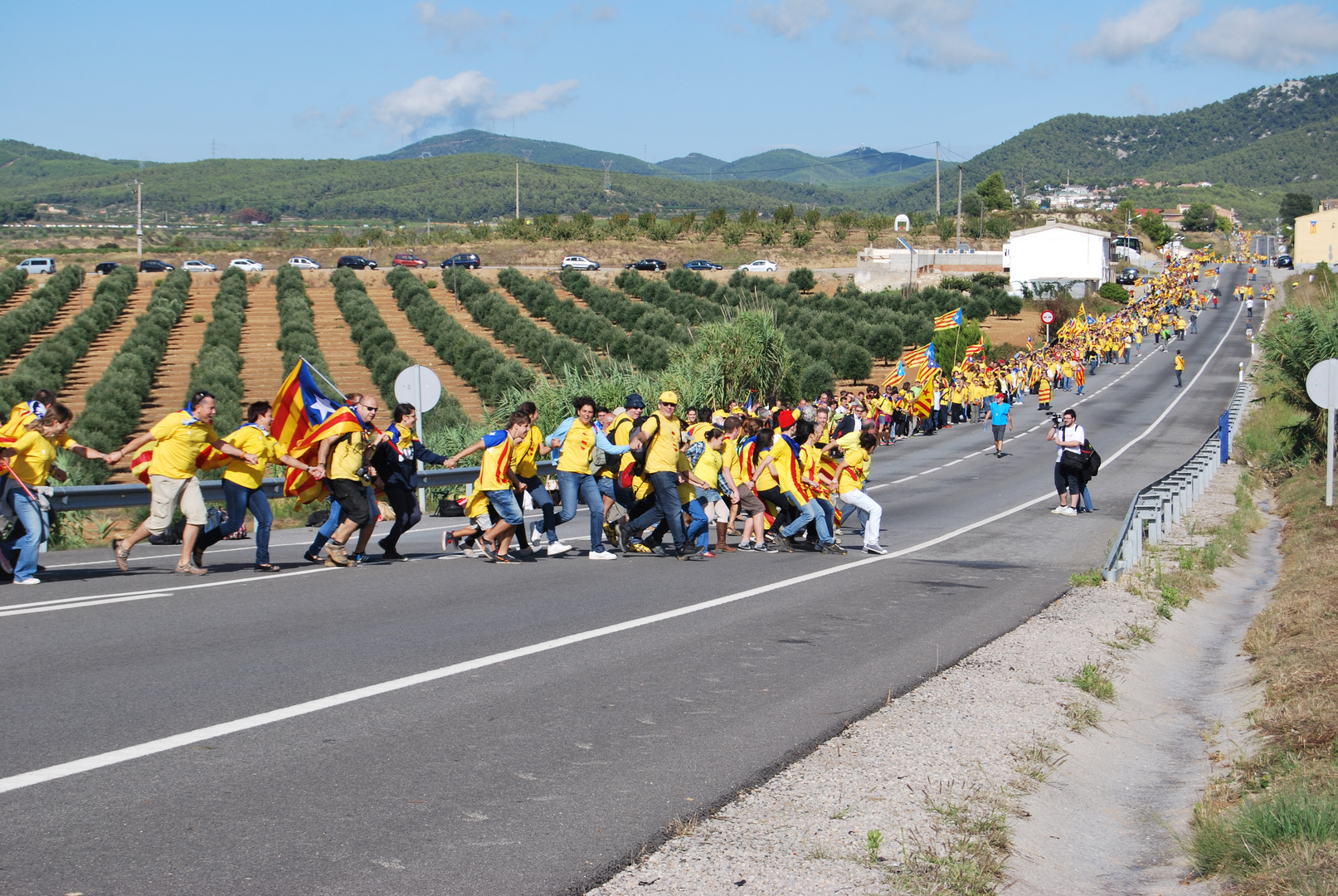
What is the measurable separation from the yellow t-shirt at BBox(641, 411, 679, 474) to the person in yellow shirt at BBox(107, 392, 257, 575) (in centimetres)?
399

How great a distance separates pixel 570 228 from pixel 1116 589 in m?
98.1

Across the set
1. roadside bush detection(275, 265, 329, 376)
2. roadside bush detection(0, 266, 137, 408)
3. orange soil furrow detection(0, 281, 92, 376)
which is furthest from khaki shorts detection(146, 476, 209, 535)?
orange soil furrow detection(0, 281, 92, 376)

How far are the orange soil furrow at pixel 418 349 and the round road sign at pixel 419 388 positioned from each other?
17645 mm

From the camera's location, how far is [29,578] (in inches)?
407

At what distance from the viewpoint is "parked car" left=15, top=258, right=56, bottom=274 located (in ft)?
235

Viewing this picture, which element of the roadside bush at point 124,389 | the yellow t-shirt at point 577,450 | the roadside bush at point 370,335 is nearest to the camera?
the yellow t-shirt at point 577,450

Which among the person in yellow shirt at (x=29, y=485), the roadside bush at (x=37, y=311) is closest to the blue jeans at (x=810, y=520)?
the person in yellow shirt at (x=29, y=485)

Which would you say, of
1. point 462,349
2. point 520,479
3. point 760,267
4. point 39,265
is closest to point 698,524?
point 520,479

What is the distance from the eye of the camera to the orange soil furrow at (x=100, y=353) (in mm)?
41078

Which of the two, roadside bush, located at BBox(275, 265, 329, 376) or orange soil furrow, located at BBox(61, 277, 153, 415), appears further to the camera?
roadside bush, located at BBox(275, 265, 329, 376)

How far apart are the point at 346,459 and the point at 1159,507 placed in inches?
421

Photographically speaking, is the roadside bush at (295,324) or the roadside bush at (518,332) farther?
the roadside bush at (518,332)

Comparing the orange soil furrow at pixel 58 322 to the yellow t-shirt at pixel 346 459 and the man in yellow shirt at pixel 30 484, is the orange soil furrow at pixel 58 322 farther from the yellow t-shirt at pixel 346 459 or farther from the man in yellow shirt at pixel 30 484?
the yellow t-shirt at pixel 346 459

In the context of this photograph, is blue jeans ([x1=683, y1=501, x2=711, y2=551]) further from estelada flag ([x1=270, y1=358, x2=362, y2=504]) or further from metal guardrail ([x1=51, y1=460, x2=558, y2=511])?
estelada flag ([x1=270, y1=358, x2=362, y2=504])
